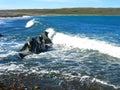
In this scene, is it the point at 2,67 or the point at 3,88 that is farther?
the point at 2,67

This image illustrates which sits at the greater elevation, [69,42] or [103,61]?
[103,61]

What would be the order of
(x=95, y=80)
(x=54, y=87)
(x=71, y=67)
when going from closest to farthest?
(x=54, y=87), (x=95, y=80), (x=71, y=67)

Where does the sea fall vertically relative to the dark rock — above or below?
above

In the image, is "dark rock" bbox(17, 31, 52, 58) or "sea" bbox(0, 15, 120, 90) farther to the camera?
"dark rock" bbox(17, 31, 52, 58)

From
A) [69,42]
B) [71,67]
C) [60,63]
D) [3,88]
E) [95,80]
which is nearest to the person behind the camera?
[3,88]

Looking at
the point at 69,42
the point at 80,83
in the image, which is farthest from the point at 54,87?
the point at 69,42

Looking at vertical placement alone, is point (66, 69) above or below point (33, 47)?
above

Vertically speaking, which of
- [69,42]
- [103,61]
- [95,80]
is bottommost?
[69,42]

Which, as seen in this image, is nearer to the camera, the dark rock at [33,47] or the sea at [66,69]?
the sea at [66,69]

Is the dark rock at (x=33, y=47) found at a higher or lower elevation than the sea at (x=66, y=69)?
lower

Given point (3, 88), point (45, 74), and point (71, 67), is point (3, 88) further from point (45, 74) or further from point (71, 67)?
point (71, 67)

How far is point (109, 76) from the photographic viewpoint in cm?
1839

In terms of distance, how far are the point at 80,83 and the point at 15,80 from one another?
3677 millimetres

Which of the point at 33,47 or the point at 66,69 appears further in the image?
the point at 33,47
